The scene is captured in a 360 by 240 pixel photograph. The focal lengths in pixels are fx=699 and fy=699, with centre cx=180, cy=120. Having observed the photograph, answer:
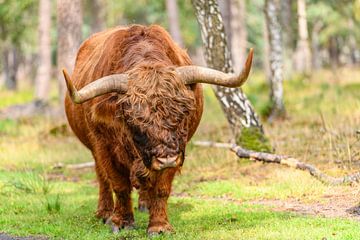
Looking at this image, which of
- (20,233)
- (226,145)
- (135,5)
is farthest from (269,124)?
(135,5)

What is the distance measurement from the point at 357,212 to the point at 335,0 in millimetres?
22958

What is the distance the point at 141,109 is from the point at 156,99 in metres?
0.18

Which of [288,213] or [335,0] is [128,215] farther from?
[335,0]

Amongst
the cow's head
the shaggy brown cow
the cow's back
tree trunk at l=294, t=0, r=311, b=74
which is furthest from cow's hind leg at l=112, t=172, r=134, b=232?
tree trunk at l=294, t=0, r=311, b=74

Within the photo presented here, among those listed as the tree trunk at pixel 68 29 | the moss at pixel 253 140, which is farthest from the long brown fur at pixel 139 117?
the tree trunk at pixel 68 29

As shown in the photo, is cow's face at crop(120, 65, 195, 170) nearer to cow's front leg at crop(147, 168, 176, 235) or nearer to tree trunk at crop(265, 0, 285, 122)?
cow's front leg at crop(147, 168, 176, 235)

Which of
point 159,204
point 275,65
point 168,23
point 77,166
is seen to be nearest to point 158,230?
point 159,204

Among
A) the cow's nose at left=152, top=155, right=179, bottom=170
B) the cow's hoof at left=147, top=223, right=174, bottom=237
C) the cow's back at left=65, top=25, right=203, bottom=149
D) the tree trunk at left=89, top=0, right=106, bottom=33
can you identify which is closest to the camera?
the cow's nose at left=152, top=155, right=179, bottom=170

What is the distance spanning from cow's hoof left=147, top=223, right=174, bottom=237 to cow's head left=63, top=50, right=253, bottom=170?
0.90m

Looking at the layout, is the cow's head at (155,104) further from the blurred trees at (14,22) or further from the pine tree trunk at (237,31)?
the pine tree trunk at (237,31)

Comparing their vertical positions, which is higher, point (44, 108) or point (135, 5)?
point (135, 5)

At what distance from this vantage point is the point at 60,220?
886 cm

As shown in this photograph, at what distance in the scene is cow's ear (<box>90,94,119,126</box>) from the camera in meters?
7.43

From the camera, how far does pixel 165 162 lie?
679 cm
